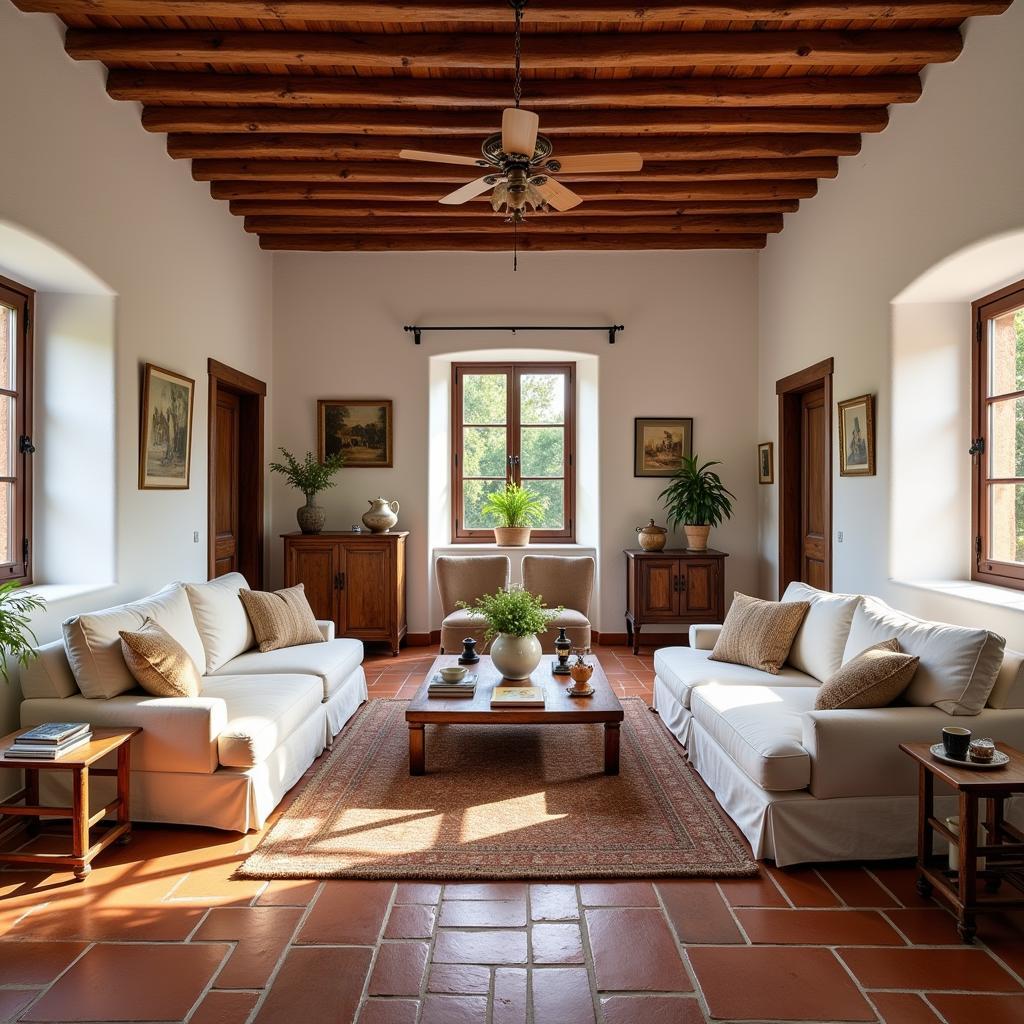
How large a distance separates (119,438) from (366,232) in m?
3.08

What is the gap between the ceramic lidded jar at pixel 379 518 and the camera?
21.1ft

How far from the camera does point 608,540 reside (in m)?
6.82

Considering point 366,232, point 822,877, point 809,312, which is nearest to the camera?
point 822,877

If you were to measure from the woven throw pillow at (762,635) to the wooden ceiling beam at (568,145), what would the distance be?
2.84 metres

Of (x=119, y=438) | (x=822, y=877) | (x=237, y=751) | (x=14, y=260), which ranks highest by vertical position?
(x=14, y=260)

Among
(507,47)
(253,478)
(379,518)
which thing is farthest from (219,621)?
(507,47)

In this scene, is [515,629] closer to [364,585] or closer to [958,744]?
[958,744]

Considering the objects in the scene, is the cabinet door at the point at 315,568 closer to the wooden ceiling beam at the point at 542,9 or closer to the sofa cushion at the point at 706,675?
the sofa cushion at the point at 706,675

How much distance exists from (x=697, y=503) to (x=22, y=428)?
191 inches

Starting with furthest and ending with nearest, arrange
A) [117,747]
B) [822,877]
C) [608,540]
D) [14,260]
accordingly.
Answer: [608,540] → [14,260] → [117,747] → [822,877]

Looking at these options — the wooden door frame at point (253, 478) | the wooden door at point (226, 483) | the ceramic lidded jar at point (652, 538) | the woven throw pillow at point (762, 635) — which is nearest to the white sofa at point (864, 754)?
the woven throw pillow at point (762, 635)

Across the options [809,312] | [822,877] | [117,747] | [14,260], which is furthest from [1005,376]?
[14,260]

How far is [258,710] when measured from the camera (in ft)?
11.1

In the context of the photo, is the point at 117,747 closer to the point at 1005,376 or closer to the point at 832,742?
the point at 832,742
